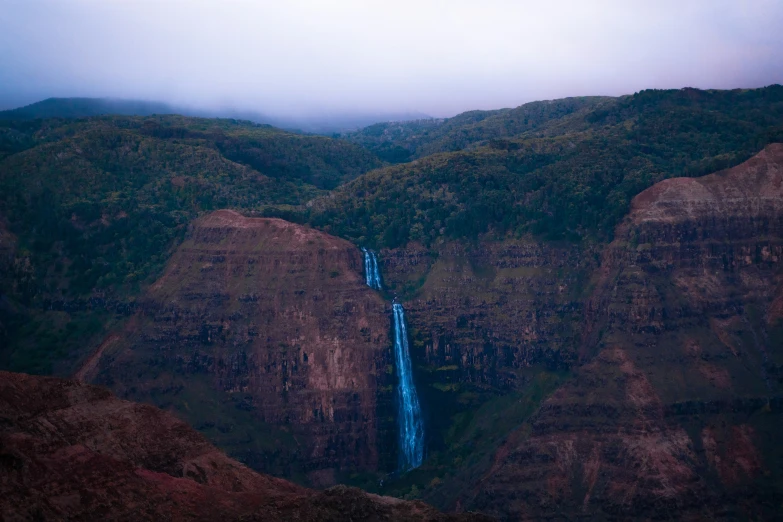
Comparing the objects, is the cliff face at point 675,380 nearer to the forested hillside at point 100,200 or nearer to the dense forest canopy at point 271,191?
the dense forest canopy at point 271,191

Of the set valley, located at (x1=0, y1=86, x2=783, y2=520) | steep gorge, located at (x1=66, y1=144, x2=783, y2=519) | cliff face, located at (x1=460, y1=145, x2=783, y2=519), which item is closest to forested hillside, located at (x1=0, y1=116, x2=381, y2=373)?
valley, located at (x1=0, y1=86, x2=783, y2=520)

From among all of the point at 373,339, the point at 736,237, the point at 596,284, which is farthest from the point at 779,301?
the point at 373,339

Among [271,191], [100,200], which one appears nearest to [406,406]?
[271,191]

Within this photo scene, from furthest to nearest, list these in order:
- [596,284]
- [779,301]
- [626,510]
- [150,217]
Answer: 1. [150,217]
2. [596,284]
3. [779,301]
4. [626,510]

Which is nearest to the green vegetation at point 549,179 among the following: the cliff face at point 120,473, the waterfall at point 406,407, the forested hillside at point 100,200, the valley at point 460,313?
the valley at point 460,313

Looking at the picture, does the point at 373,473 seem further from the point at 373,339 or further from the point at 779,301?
the point at 779,301

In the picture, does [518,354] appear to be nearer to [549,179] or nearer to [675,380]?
[675,380]
